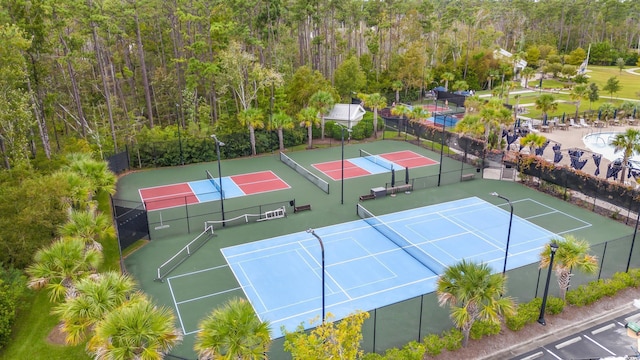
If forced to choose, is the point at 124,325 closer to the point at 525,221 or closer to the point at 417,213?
the point at 417,213

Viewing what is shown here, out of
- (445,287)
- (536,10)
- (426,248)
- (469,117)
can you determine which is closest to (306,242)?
(426,248)

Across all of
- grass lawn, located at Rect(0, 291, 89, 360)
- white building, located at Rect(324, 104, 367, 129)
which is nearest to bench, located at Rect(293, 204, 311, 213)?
grass lawn, located at Rect(0, 291, 89, 360)

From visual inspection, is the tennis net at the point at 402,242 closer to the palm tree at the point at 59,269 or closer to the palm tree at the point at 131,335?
the palm tree at the point at 131,335

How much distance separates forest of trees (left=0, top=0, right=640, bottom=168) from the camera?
108 ft

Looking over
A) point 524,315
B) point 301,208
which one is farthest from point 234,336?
point 301,208

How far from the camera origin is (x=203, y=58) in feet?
180

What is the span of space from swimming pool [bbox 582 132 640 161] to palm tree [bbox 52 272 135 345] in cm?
3888

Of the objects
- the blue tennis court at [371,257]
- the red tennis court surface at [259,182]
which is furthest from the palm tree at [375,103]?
the blue tennis court at [371,257]

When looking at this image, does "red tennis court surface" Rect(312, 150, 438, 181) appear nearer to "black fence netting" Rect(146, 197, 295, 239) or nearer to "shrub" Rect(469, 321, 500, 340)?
"black fence netting" Rect(146, 197, 295, 239)

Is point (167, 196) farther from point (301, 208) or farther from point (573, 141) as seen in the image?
point (573, 141)

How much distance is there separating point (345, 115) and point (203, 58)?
61.6 ft

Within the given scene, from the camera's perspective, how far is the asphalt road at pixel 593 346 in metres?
16.6

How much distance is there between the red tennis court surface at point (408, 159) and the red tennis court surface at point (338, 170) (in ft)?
12.4

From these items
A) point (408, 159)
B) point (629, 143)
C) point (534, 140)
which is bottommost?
point (408, 159)
